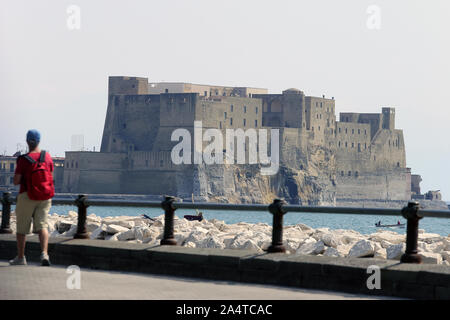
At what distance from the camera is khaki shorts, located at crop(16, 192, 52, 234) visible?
7309mm

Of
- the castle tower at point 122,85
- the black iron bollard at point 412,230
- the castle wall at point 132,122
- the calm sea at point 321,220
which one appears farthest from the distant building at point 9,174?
the black iron bollard at point 412,230

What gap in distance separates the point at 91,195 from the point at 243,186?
506 inches

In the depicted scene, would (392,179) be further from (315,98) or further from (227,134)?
(227,134)

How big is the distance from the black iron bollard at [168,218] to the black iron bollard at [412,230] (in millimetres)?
1995

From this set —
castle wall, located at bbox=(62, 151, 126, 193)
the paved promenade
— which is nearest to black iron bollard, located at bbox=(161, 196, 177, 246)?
the paved promenade

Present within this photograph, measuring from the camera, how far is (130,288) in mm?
6238

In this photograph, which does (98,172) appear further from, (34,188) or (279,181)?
(34,188)

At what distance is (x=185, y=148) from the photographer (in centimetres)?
7394

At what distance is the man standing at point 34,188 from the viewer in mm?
7258

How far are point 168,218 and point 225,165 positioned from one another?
67338 mm

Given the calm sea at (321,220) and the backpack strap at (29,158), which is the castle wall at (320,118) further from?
the backpack strap at (29,158)

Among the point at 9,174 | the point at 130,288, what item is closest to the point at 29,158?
the point at 130,288

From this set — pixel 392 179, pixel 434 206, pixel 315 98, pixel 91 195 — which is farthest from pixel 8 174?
pixel 434 206

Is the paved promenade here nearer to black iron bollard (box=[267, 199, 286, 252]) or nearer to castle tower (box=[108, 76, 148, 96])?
black iron bollard (box=[267, 199, 286, 252])
